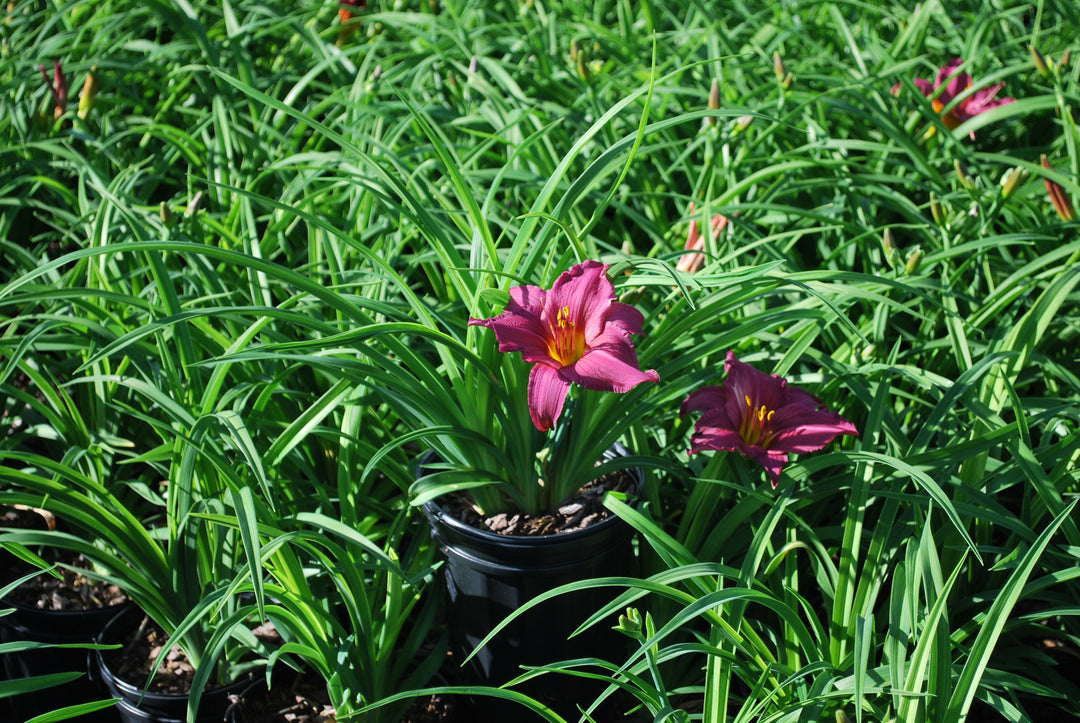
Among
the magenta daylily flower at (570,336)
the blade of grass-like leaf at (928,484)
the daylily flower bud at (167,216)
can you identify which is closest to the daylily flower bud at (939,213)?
the blade of grass-like leaf at (928,484)

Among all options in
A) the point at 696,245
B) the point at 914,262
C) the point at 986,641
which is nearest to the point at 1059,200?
the point at 914,262

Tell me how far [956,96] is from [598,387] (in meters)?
1.49

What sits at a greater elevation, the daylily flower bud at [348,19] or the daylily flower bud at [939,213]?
the daylily flower bud at [348,19]

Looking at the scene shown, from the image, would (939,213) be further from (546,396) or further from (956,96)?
(546,396)

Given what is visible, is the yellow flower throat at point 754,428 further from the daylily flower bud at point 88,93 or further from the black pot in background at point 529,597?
the daylily flower bud at point 88,93

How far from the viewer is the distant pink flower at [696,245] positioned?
1610 mm

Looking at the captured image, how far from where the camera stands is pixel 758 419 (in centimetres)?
132

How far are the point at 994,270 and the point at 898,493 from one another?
0.81m

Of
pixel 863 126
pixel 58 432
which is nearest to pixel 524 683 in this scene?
pixel 58 432

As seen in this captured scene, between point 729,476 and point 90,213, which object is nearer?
point 729,476

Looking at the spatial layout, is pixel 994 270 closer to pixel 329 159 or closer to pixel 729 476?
pixel 729 476

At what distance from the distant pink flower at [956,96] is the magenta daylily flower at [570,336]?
4.19 ft

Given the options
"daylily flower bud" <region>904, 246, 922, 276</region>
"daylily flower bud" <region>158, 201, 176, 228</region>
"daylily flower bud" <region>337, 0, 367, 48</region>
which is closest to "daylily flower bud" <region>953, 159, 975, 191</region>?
"daylily flower bud" <region>904, 246, 922, 276</region>

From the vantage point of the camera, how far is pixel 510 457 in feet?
4.35
